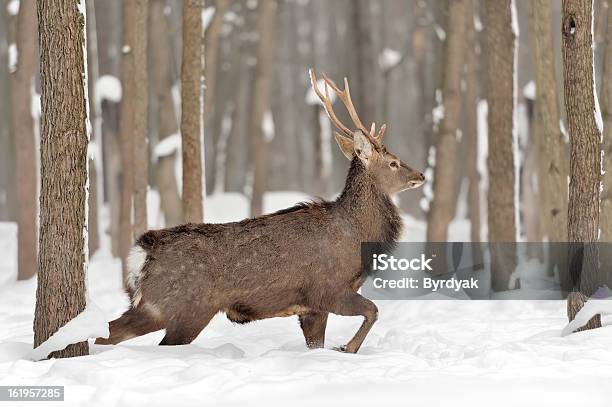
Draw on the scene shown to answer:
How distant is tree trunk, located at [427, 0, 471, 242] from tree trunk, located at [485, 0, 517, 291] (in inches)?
38.2

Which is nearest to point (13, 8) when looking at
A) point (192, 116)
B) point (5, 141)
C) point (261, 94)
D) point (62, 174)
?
point (261, 94)

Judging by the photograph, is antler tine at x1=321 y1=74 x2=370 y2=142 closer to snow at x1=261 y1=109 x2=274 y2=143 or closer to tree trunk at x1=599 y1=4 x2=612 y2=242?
tree trunk at x1=599 y1=4 x2=612 y2=242

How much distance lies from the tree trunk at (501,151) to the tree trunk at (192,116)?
142 inches

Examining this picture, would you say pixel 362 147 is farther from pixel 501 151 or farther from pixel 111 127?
pixel 111 127

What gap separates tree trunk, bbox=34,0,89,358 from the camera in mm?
6602

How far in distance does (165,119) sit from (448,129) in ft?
14.3

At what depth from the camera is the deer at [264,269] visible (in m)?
7.01

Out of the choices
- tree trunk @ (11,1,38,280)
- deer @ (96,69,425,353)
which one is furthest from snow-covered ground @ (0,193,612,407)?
tree trunk @ (11,1,38,280)

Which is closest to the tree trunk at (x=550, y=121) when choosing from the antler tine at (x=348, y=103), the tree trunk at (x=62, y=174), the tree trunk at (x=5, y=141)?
A: the antler tine at (x=348, y=103)

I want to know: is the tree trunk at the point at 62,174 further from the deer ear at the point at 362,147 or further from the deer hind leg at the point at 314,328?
the deer ear at the point at 362,147

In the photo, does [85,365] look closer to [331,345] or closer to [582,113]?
[331,345]

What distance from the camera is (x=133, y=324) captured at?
698 cm

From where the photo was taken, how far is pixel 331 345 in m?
8.09

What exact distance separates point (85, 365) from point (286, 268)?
197 cm
